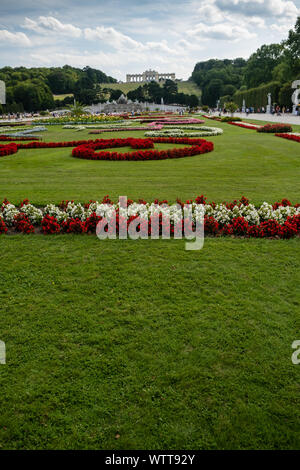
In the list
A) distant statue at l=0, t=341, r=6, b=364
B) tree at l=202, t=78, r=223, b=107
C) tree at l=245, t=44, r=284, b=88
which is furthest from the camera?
tree at l=202, t=78, r=223, b=107

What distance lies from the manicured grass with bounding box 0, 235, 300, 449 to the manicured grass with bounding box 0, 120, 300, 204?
3.30 meters

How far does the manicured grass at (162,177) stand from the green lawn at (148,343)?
2688 millimetres

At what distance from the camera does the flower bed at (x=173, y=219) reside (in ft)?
19.2

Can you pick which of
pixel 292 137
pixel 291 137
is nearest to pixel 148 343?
pixel 292 137

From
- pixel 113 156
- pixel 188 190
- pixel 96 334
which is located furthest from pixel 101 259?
pixel 113 156

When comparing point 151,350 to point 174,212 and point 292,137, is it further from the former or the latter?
point 292,137

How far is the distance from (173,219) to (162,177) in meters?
4.42

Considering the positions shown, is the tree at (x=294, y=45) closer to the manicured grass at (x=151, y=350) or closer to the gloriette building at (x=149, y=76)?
→ the manicured grass at (x=151, y=350)

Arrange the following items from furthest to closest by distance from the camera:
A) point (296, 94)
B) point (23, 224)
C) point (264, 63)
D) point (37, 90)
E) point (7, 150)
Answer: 1. point (37, 90)
2. point (264, 63)
3. point (296, 94)
4. point (7, 150)
5. point (23, 224)

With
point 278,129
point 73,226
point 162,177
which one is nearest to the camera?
point 73,226

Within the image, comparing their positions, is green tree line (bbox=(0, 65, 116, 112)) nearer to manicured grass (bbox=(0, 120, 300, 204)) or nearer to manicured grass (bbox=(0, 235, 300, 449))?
manicured grass (bbox=(0, 120, 300, 204))

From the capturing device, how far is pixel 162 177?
33.4 ft

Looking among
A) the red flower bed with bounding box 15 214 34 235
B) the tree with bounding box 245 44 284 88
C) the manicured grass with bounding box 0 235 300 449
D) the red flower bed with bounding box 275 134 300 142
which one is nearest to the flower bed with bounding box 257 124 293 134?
the red flower bed with bounding box 275 134 300 142

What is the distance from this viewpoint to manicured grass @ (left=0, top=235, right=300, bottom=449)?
2473 millimetres
